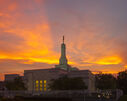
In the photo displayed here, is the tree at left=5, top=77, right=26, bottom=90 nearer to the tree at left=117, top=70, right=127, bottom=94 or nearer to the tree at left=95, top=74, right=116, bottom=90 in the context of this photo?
the tree at left=95, top=74, right=116, bottom=90

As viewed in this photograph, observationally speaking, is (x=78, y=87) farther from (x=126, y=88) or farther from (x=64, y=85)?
(x=126, y=88)

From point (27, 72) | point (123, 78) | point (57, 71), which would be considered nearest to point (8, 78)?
point (27, 72)

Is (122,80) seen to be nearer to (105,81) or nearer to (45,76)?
(105,81)

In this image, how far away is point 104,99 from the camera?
3925cm

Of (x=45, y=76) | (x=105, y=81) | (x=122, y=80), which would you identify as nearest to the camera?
(x=122, y=80)

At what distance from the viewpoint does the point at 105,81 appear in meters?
120

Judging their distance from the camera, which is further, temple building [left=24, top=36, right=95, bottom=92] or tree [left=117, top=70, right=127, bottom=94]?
temple building [left=24, top=36, right=95, bottom=92]

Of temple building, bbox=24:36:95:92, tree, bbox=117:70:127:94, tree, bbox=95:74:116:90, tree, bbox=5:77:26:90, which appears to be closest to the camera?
tree, bbox=5:77:26:90

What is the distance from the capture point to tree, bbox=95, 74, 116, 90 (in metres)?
112

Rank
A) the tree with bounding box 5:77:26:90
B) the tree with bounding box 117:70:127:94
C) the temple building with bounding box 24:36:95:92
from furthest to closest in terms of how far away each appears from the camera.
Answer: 1. the temple building with bounding box 24:36:95:92
2. the tree with bounding box 117:70:127:94
3. the tree with bounding box 5:77:26:90

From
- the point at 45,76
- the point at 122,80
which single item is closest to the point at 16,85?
the point at 45,76

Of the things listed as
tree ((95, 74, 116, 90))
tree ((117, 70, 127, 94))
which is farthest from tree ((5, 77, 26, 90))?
tree ((117, 70, 127, 94))

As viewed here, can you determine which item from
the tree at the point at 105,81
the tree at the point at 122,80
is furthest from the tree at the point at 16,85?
the tree at the point at 122,80

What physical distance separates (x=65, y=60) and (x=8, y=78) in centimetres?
4156
